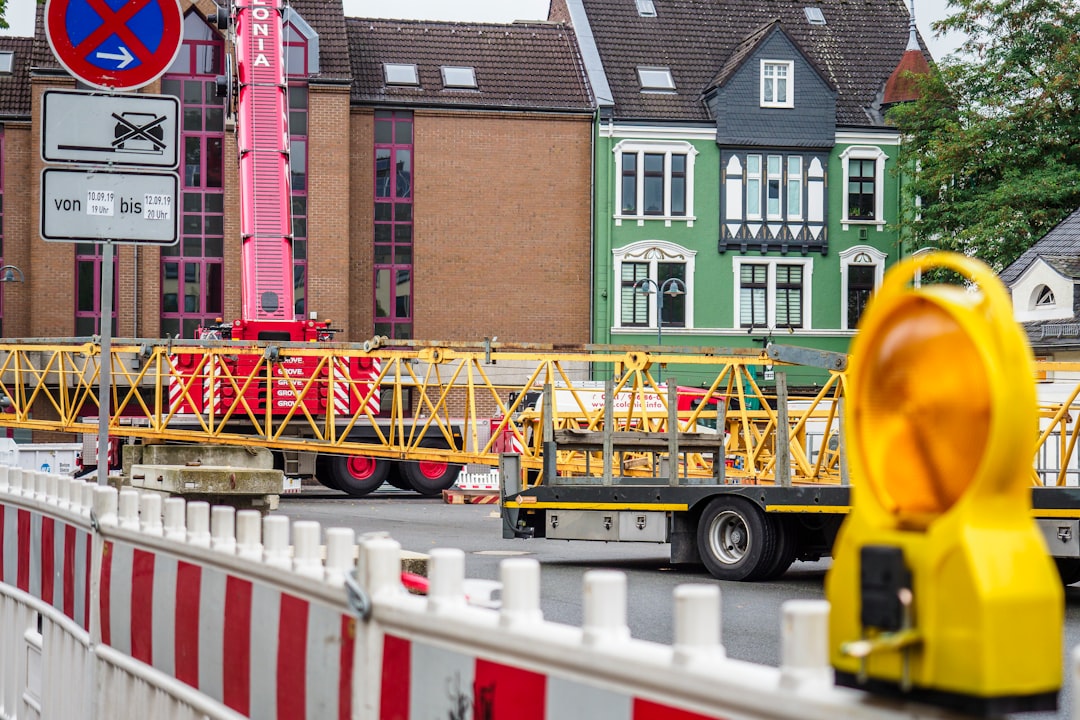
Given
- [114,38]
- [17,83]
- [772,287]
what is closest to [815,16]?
[772,287]

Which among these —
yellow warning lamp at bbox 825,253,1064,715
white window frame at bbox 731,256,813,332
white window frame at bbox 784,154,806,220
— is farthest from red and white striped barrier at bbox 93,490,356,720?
white window frame at bbox 784,154,806,220

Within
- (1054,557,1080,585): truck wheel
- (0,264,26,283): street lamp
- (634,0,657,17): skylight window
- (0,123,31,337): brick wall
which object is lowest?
(1054,557,1080,585): truck wheel

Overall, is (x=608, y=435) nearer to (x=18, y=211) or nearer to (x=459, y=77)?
(x=459, y=77)

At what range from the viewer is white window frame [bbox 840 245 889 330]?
48344 mm

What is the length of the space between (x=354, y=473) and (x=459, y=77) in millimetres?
19387

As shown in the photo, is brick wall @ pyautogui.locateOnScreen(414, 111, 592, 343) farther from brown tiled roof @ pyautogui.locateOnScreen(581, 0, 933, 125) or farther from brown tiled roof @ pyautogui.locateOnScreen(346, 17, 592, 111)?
brown tiled roof @ pyautogui.locateOnScreen(581, 0, 933, 125)

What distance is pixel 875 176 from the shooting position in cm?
4844

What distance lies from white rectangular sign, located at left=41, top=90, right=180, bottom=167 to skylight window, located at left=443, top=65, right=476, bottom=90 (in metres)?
38.7

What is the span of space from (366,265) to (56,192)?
125 feet

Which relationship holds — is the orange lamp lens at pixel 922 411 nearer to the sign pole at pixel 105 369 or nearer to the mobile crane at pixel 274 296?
the sign pole at pixel 105 369

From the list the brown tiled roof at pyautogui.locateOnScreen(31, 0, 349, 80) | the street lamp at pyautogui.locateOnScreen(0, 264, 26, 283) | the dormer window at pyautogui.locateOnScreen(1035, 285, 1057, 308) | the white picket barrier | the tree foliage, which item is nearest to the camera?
the white picket barrier

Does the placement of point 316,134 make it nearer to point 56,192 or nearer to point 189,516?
point 56,192

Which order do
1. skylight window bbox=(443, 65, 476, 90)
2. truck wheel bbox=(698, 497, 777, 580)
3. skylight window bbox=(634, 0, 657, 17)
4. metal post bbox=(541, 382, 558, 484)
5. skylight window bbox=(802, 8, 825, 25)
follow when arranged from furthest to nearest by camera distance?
skylight window bbox=(802, 8, 825, 25), skylight window bbox=(634, 0, 657, 17), skylight window bbox=(443, 65, 476, 90), metal post bbox=(541, 382, 558, 484), truck wheel bbox=(698, 497, 777, 580)

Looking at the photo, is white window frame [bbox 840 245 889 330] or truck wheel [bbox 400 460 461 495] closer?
truck wheel [bbox 400 460 461 495]
